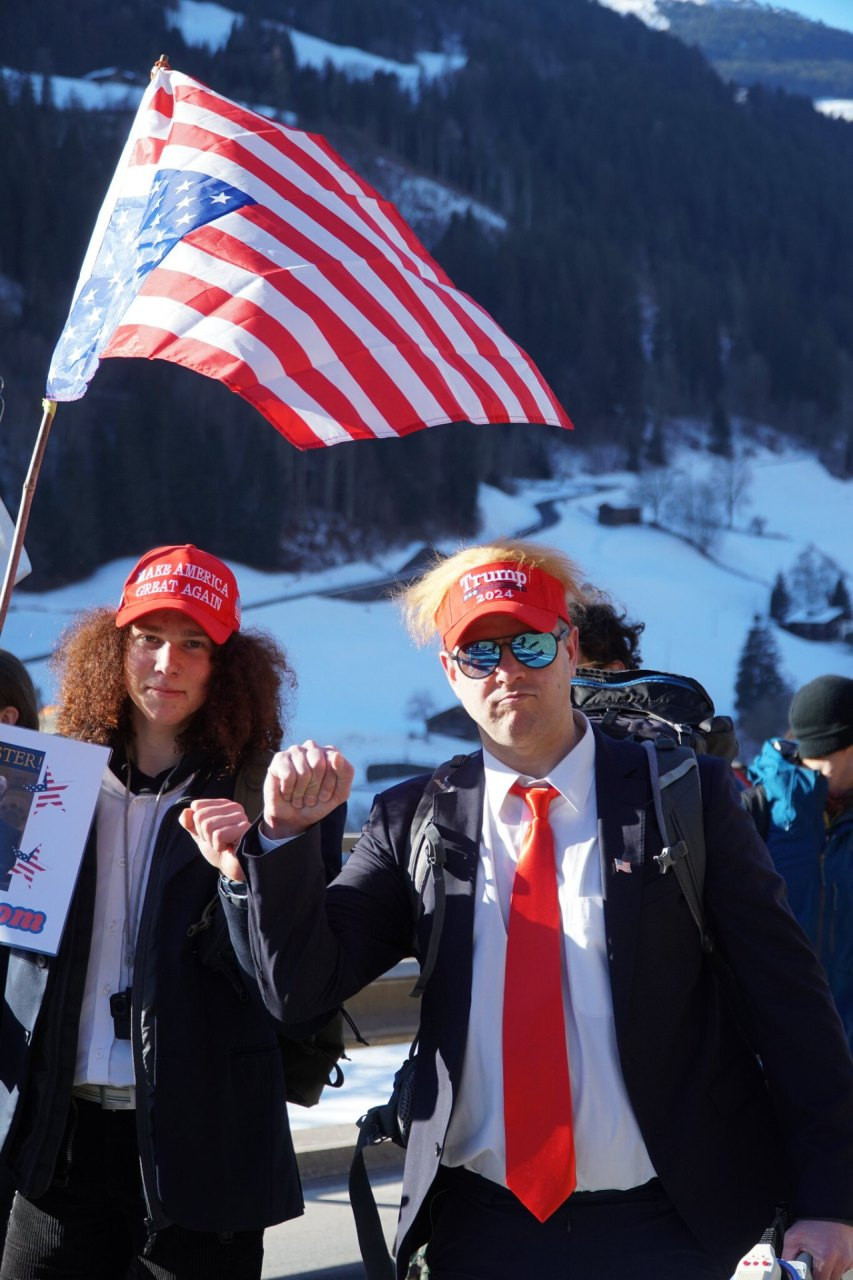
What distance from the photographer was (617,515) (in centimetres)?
6025

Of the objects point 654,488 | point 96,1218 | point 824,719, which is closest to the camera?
point 96,1218

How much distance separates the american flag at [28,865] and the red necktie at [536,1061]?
855mm

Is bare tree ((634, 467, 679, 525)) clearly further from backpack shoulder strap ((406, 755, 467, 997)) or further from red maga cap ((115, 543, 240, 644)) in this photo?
backpack shoulder strap ((406, 755, 467, 997))

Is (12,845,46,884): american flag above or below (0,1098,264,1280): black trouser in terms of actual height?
above

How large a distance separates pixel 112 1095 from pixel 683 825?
104 cm

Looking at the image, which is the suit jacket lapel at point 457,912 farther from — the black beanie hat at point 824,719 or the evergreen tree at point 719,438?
the evergreen tree at point 719,438

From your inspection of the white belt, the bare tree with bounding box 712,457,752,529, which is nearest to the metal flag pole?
the white belt

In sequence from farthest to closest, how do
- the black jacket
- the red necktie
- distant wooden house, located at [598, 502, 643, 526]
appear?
distant wooden house, located at [598, 502, 643, 526]
the black jacket
the red necktie

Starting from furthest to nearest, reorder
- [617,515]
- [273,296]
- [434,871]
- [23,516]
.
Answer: [617,515] < [273,296] < [23,516] < [434,871]

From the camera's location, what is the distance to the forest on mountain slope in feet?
158

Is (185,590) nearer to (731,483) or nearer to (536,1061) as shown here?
(536,1061)

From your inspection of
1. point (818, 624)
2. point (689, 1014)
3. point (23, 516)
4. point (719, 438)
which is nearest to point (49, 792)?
point (23, 516)

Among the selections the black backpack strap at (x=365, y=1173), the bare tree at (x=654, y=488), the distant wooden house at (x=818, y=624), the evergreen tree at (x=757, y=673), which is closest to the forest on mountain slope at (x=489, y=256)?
the bare tree at (x=654, y=488)

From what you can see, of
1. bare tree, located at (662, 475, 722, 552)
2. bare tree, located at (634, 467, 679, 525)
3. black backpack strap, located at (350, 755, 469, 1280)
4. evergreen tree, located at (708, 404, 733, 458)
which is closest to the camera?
black backpack strap, located at (350, 755, 469, 1280)
